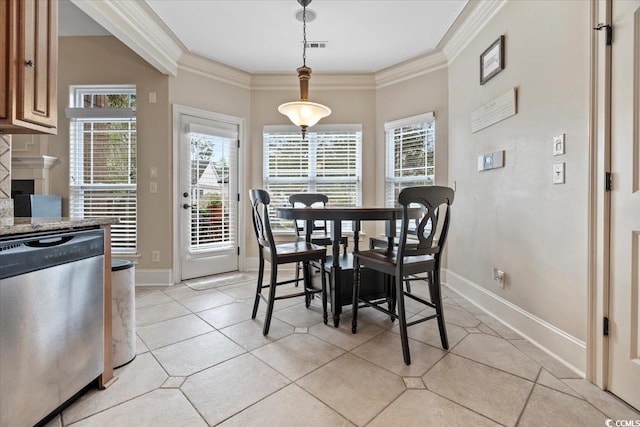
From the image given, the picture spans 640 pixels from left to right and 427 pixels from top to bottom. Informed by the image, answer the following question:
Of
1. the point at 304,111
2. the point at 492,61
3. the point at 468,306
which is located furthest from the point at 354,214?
the point at 492,61

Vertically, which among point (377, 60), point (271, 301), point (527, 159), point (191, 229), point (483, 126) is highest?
point (377, 60)

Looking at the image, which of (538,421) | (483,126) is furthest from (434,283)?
(483,126)

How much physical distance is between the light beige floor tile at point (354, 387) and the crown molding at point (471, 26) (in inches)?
113

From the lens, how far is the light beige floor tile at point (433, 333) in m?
1.92

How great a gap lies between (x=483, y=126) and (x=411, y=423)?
2377 millimetres

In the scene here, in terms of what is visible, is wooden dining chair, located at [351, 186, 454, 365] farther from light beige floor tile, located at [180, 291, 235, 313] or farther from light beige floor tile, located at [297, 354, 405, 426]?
light beige floor tile, located at [180, 291, 235, 313]

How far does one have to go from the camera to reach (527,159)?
2.01 m

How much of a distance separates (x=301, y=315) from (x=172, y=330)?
0.97 metres

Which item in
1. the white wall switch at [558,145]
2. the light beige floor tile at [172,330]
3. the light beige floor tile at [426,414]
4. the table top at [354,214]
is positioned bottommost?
the light beige floor tile at [426,414]

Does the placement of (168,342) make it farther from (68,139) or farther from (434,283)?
(68,139)

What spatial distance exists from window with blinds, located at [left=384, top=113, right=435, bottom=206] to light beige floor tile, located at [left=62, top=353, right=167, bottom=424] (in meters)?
3.00

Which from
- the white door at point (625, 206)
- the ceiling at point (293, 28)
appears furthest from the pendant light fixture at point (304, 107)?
the white door at point (625, 206)

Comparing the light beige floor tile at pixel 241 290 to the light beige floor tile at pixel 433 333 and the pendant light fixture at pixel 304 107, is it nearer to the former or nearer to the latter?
the light beige floor tile at pixel 433 333

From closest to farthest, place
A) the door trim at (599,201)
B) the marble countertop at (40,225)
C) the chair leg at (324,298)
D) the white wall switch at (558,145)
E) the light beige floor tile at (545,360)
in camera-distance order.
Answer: the marble countertop at (40,225) < the door trim at (599,201) < the light beige floor tile at (545,360) < the white wall switch at (558,145) < the chair leg at (324,298)
